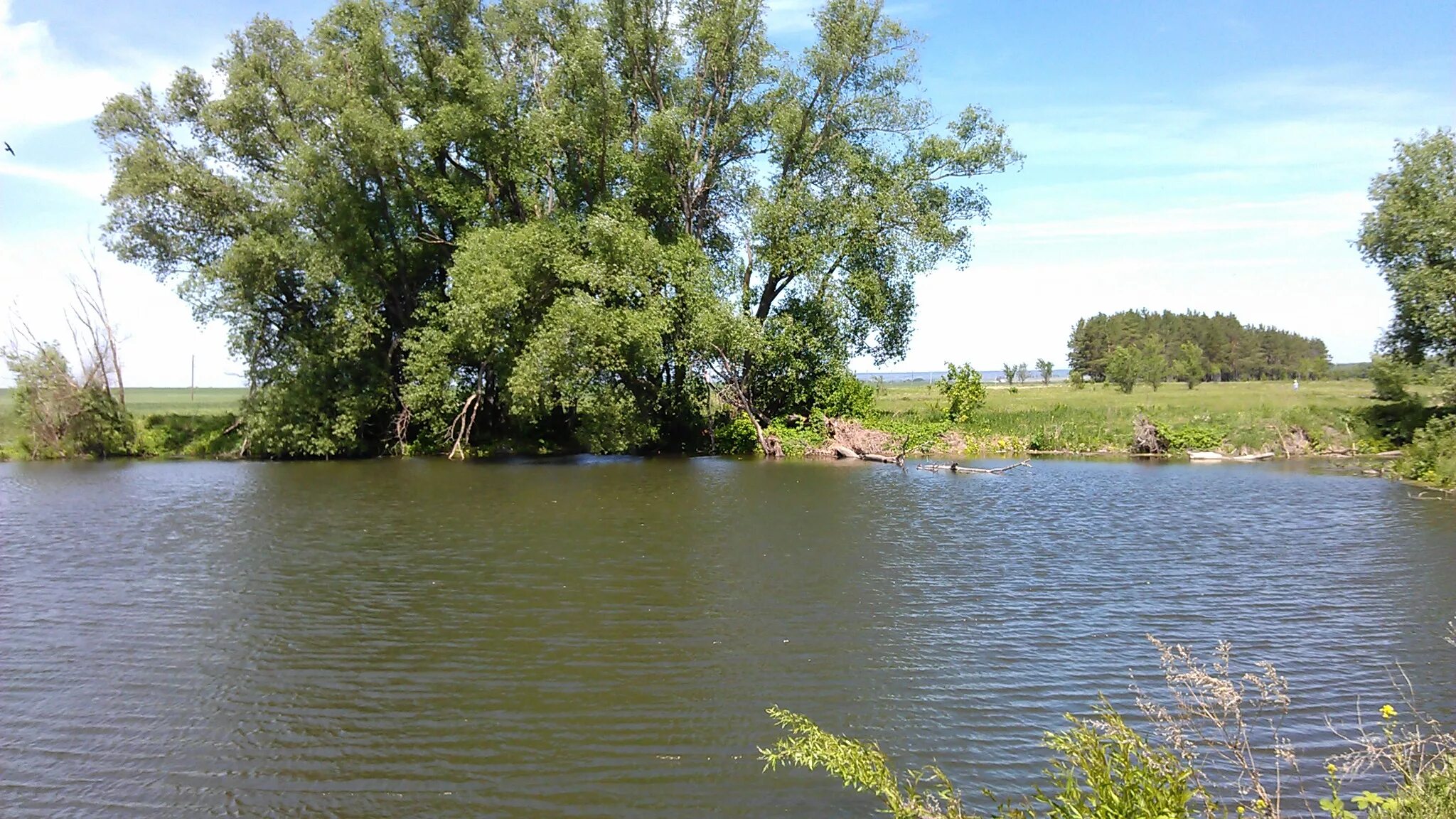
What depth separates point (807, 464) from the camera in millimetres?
31609

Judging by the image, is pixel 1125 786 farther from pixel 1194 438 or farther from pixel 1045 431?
pixel 1194 438

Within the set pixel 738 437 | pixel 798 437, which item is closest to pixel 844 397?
pixel 798 437

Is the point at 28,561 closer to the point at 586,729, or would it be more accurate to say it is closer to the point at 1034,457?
the point at 586,729

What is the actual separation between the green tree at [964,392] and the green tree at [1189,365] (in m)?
36.5

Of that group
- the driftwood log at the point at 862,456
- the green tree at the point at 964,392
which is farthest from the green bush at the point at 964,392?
the driftwood log at the point at 862,456

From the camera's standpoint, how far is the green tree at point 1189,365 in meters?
68.8

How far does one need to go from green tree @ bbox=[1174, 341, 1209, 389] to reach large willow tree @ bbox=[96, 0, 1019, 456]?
42330mm

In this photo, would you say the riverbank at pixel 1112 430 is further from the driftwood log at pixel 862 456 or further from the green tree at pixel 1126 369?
the green tree at pixel 1126 369

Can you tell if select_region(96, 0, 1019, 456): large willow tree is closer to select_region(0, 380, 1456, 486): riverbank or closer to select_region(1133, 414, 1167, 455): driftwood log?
select_region(0, 380, 1456, 486): riverbank

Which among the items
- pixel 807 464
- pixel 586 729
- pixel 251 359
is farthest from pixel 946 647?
pixel 251 359

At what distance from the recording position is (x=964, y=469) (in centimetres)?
2855

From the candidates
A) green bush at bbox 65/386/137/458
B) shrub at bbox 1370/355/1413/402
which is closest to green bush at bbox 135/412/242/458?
green bush at bbox 65/386/137/458

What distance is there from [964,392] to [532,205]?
17.9m

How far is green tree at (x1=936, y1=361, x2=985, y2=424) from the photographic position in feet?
116
